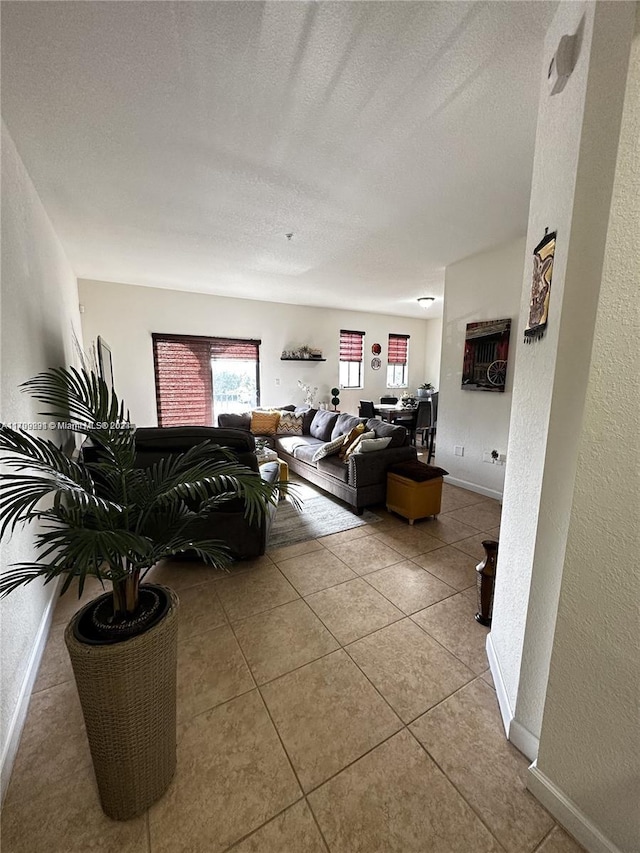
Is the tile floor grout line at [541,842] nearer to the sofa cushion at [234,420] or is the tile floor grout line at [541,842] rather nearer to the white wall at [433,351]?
the sofa cushion at [234,420]

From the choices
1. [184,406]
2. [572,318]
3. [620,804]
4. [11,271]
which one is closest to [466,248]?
[572,318]

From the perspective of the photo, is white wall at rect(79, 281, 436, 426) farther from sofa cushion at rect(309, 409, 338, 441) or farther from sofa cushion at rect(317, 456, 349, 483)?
sofa cushion at rect(317, 456, 349, 483)

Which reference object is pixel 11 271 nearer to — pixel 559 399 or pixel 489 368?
pixel 559 399

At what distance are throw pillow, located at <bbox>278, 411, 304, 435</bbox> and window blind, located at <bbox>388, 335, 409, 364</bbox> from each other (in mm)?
3176

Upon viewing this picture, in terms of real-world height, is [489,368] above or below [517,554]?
above

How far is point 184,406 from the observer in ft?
18.5

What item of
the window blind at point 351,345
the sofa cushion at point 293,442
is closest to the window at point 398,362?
the window blind at point 351,345

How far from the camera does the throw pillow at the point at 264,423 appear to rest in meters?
5.41

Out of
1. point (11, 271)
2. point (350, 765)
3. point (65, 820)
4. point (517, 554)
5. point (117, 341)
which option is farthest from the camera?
point (117, 341)

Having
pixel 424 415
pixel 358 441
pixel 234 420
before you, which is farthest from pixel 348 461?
pixel 424 415

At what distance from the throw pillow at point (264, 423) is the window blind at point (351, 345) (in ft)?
7.87

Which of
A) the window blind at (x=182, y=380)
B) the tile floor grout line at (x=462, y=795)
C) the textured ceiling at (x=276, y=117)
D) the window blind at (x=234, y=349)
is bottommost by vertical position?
the tile floor grout line at (x=462, y=795)

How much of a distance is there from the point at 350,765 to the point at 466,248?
417cm

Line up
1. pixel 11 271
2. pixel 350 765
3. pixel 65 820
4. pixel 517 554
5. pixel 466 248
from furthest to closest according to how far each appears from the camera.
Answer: pixel 466 248 → pixel 11 271 → pixel 517 554 → pixel 350 765 → pixel 65 820
